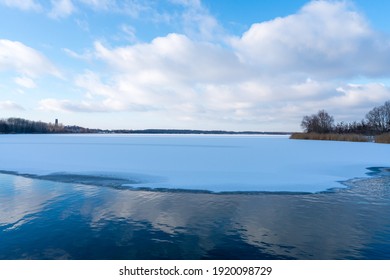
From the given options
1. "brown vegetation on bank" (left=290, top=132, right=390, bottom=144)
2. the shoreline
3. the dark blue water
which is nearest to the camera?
the dark blue water

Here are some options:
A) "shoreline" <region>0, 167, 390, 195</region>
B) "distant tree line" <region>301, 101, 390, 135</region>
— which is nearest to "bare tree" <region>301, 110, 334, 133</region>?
"distant tree line" <region>301, 101, 390, 135</region>

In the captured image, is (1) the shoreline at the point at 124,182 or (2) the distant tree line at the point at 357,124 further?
(2) the distant tree line at the point at 357,124

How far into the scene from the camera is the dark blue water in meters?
4.43

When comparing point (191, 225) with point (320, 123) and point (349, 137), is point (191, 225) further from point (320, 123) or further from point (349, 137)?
point (320, 123)

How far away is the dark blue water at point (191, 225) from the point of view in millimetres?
4430

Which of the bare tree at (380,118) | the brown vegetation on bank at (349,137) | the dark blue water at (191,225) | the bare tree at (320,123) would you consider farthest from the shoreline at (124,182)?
the bare tree at (380,118)

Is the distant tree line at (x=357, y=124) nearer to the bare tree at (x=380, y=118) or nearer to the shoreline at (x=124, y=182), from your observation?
the bare tree at (x=380, y=118)

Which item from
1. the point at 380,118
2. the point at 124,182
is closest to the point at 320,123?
the point at 380,118

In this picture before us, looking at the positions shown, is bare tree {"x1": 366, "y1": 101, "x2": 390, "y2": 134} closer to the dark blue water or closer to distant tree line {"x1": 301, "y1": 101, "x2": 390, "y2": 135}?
distant tree line {"x1": 301, "y1": 101, "x2": 390, "y2": 135}

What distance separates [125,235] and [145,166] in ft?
27.9

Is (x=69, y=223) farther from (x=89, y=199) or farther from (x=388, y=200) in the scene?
(x=388, y=200)
